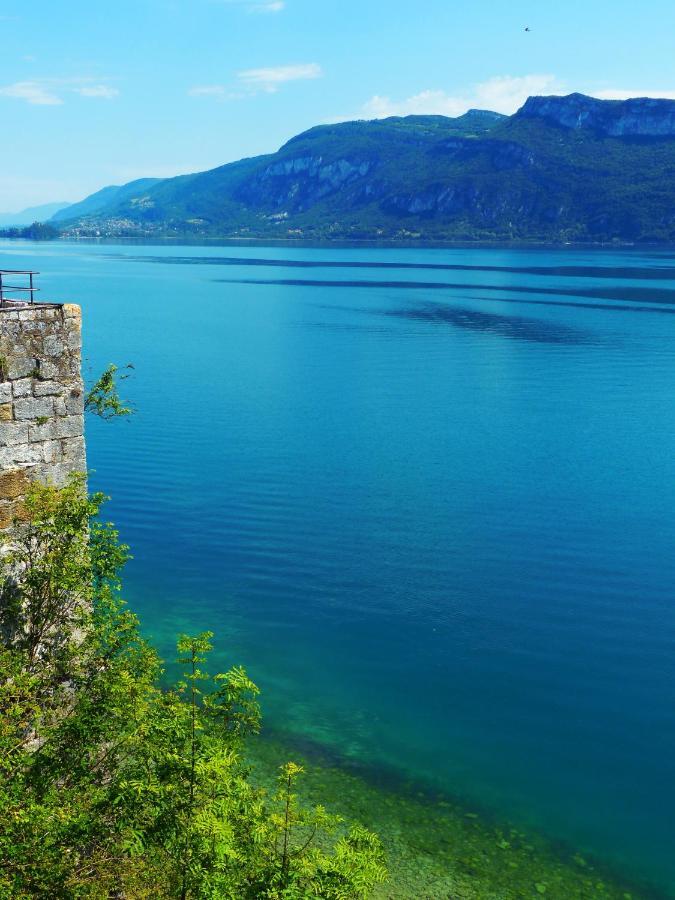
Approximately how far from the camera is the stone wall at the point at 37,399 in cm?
1429

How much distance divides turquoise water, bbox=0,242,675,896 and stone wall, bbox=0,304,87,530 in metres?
16.4

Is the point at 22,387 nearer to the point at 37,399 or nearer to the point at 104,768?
the point at 37,399

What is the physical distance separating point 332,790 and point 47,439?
1532 centimetres

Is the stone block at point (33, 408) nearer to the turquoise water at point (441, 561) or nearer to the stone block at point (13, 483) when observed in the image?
the stone block at point (13, 483)

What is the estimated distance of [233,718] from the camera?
605 inches

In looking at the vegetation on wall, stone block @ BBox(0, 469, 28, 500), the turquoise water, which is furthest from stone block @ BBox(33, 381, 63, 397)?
the turquoise water

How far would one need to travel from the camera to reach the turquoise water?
27.1m

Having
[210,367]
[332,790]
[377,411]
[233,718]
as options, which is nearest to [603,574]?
[332,790]

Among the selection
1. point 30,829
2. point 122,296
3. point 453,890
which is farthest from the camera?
point 122,296

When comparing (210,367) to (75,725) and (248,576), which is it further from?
(75,725)

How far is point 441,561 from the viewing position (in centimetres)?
3984

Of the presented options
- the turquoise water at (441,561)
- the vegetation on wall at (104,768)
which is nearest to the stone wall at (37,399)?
the vegetation on wall at (104,768)

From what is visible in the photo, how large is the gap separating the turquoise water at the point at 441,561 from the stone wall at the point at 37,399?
16417 mm

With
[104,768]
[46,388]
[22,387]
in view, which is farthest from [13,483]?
[104,768]
